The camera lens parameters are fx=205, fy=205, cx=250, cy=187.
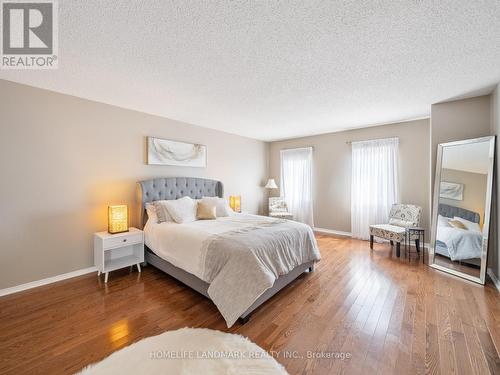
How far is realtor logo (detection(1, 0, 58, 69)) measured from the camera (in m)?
1.43

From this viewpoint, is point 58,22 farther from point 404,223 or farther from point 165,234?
point 404,223

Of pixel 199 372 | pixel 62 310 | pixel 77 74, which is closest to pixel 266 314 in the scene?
pixel 199 372

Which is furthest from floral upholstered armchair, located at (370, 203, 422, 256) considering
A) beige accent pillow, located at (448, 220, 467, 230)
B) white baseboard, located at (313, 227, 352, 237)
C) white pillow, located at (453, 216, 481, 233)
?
white baseboard, located at (313, 227, 352, 237)

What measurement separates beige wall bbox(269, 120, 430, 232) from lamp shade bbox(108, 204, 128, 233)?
4019 millimetres

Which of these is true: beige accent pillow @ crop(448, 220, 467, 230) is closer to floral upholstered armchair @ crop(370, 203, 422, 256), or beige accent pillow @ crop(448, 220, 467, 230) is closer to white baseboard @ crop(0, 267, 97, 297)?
floral upholstered armchair @ crop(370, 203, 422, 256)

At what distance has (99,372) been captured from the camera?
1.37 m

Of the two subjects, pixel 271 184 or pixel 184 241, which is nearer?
pixel 184 241

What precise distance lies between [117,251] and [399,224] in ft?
16.0

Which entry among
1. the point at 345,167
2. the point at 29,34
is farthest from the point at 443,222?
the point at 29,34

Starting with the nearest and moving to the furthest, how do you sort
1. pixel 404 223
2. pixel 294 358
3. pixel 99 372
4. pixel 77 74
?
1. pixel 99 372
2. pixel 294 358
3. pixel 77 74
4. pixel 404 223

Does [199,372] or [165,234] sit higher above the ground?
[165,234]

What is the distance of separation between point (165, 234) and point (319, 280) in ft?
7.04

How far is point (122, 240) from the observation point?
2.82m

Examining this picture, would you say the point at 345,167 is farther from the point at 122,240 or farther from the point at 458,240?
the point at 122,240
